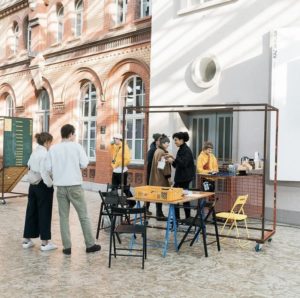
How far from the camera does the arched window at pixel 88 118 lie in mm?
15359

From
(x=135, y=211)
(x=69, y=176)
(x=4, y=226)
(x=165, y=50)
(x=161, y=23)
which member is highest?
(x=161, y=23)

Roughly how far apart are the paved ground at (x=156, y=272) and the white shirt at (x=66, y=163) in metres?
1.09

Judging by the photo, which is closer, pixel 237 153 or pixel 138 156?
pixel 237 153

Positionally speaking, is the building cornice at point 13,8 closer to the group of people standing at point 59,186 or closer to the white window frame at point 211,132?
the white window frame at point 211,132

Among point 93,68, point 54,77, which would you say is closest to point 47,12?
point 54,77

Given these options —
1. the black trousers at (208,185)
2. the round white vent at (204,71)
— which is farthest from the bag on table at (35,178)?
the round white vent at (204,71)

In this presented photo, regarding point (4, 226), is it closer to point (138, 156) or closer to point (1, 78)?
point (138, 156)

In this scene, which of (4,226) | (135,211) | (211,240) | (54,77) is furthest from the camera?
Result: (54,77)

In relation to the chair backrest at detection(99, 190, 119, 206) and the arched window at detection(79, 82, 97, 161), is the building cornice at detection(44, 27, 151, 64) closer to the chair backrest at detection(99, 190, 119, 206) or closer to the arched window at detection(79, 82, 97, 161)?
the arched window at detection(79, 82, 97, 161)

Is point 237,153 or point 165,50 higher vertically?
point 165,50

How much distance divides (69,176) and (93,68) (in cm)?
902

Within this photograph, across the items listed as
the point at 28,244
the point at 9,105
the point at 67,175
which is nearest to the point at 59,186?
the point at 67,175

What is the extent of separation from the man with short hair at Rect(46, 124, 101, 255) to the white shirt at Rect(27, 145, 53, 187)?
0.09m

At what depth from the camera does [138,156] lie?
Answer: 1353 centimetres
